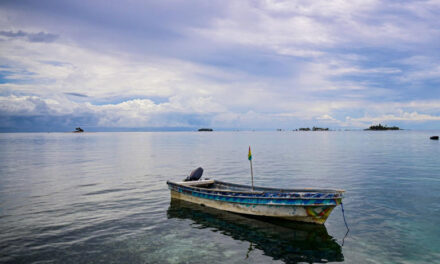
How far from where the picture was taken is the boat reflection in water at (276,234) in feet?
45.1

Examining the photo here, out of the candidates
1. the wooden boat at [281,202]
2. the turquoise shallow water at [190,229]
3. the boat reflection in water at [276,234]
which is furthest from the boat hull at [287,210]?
the turquoise shallow water at [190,229]

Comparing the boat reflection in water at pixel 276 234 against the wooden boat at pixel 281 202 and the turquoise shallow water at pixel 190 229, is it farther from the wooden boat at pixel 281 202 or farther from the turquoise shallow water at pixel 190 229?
the wooden boat at pixel 281 202

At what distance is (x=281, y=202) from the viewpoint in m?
17.2

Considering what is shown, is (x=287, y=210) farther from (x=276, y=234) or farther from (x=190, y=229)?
(x=190, y=229)

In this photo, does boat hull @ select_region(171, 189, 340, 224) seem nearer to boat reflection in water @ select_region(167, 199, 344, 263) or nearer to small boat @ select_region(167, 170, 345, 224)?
small boat @ select_region(167, 170, 345, 224)

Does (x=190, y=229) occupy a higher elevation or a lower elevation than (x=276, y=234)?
lower

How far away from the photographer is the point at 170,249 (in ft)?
47.4

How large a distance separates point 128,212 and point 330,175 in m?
26.6

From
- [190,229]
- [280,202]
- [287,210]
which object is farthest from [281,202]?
[190,229]

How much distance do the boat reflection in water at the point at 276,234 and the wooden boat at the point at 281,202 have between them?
0.53 meters

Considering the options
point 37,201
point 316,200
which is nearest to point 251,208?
point 316,200

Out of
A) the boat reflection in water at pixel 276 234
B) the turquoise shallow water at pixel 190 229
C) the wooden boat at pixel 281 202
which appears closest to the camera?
the turquoise shallow water at pixel 190 229

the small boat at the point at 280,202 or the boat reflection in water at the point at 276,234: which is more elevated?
the small boat at the point at 280,202

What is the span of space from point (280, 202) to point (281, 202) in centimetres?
6
